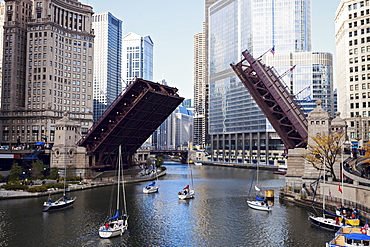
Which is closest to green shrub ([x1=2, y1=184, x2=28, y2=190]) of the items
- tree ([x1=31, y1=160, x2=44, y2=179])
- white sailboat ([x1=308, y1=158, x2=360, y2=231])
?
tree ([x1=31, y1=160, x2=44, y2=179])

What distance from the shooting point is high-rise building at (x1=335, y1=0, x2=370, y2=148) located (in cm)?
8325

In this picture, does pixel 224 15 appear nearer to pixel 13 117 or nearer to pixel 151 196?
pixel 13 117

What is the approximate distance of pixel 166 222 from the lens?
128ft

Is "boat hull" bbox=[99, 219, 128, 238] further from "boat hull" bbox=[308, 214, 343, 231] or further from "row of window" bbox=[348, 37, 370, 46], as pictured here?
"row of window" bbox=[348, 37, 370, 46]

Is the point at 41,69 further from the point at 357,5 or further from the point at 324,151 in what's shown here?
the point at 357,5

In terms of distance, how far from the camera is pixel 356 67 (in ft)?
284

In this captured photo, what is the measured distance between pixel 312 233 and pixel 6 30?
92.1 m

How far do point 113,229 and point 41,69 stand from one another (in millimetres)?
72760

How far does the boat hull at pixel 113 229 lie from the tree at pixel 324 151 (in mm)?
26108

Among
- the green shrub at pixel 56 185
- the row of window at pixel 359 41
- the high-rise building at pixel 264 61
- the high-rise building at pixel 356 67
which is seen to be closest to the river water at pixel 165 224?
the green shrub at pixel 56 185

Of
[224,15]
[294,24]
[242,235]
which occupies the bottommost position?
[242,235]

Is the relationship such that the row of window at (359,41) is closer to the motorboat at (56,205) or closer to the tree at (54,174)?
the tree at (54,174)

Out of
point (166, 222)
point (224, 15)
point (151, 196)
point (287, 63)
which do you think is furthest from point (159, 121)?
point (224, 15)

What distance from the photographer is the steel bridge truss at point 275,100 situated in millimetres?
52875
